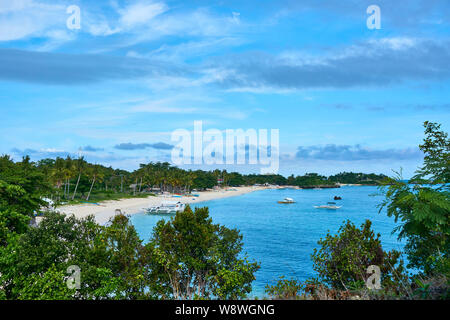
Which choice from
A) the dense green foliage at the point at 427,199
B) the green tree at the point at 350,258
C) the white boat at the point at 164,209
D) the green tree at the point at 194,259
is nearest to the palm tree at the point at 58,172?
the white boat at the point at 164,209

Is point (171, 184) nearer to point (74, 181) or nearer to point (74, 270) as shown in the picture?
point (74, 181)

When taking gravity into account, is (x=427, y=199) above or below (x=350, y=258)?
above

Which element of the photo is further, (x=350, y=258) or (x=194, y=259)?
(x=350, y=258)

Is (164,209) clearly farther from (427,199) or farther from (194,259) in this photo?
(427,199)

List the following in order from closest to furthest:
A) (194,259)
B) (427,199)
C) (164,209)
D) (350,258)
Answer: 1. (427,199)
2. (194,259)
3. (350,258)
4. (164,209)

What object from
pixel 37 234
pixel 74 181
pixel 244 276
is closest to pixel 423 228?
pixel 244 276

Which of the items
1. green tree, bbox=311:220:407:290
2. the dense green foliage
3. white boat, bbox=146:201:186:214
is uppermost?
the dense green foliage

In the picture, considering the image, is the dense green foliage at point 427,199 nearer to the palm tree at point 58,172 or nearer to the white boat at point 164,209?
the white boat at point 164,209

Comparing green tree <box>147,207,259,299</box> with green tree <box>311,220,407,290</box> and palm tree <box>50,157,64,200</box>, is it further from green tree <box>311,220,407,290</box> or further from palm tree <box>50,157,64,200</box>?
palm tree <box>50,157,64,200</box>

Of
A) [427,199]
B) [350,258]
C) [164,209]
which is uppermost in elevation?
[427,199]

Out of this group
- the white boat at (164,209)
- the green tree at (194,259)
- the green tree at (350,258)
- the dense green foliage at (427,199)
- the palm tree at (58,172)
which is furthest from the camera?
the white boat at (164,209)

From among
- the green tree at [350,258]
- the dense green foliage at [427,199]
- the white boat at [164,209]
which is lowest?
the white boat at [164,209]

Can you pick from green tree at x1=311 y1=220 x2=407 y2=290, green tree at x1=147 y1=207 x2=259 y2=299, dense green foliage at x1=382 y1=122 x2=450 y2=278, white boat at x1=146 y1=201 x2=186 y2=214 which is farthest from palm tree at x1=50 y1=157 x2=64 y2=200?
dense green foliage at x1=382 y1=122 x2=450 y2=278

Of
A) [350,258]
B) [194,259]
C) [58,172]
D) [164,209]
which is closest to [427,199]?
[350,258]
